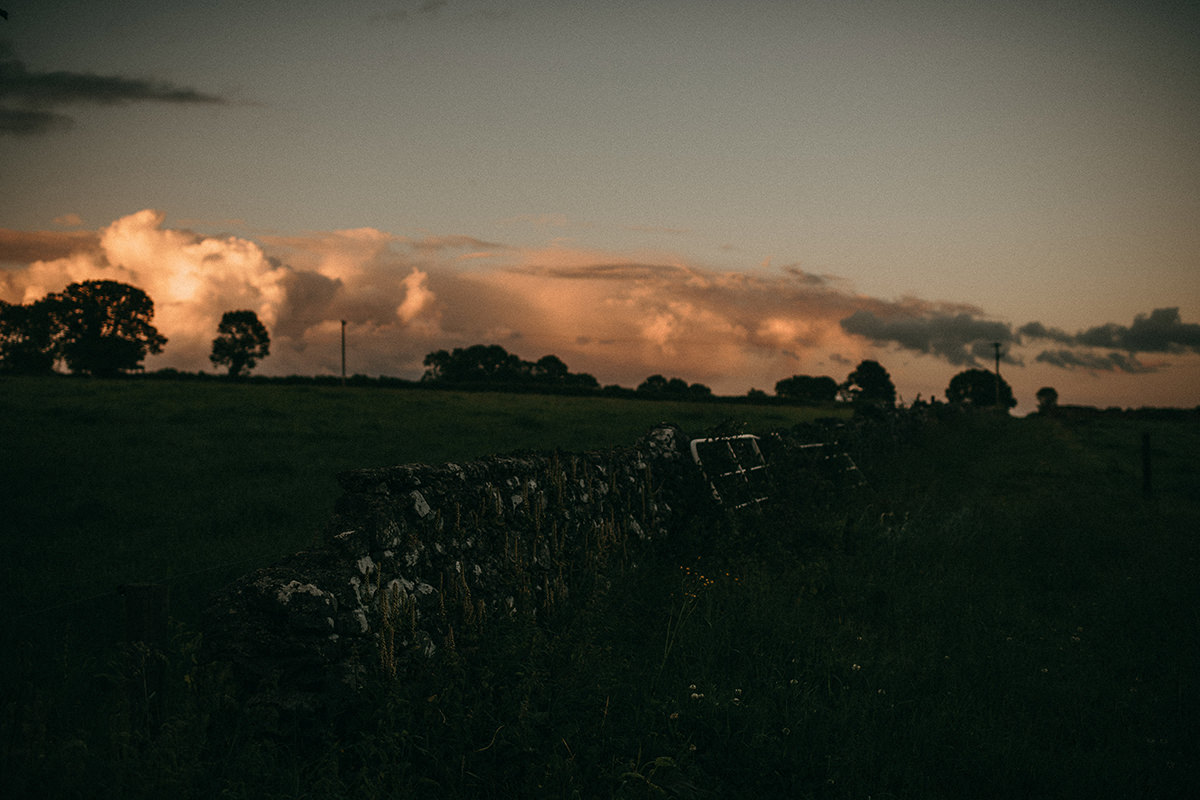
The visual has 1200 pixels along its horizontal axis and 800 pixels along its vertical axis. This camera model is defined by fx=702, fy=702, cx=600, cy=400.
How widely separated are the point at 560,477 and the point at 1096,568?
718 centimetres

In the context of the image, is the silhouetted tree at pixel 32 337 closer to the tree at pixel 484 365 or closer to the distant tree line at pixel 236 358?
the distant tree line at pixel 236 358

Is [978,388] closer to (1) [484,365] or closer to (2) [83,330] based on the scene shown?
(1) [484,365]

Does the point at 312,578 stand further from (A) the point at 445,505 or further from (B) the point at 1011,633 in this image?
(B) the point at 1011,633

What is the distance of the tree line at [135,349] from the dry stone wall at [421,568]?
37.9 metres

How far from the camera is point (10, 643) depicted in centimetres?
621

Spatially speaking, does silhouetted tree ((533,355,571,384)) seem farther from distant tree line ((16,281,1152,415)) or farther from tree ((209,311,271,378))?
tree ((209,311,271,378))

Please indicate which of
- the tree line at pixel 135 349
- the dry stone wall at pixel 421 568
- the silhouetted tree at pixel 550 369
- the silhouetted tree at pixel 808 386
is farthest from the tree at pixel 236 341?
the dry stone wall at pixel 421 568

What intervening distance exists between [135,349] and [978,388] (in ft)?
336

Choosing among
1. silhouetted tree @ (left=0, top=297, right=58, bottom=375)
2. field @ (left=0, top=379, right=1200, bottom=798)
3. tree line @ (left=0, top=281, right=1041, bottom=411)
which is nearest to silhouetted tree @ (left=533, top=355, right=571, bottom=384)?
tree line @ (left=0, top=281, right=1041, bottom=411)

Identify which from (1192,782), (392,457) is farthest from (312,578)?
(392,457)

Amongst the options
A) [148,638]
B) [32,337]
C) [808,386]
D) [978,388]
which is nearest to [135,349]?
[32,337]

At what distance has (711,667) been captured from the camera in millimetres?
5520

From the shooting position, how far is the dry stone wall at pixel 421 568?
4047 mm

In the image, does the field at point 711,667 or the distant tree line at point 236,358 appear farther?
the distant tree line at point 236,358
